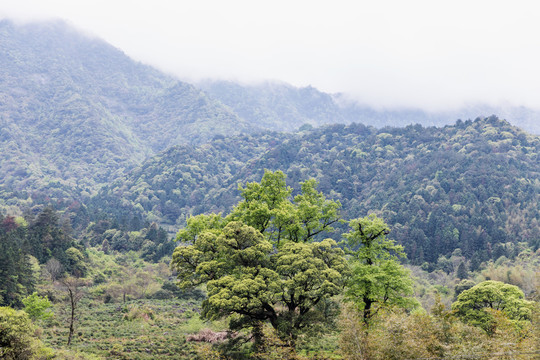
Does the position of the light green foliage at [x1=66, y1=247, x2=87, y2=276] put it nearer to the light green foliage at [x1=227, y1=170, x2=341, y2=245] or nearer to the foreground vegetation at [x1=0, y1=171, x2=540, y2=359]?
the foreground vegetation at [x1=0, y1=171, x2=540, y2=359]

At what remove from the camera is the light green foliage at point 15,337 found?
25578mm

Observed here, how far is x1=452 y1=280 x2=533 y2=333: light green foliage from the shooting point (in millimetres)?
40375

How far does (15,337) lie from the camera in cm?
2583

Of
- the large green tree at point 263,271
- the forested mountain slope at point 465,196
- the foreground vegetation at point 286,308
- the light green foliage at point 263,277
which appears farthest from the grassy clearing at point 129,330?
the forested mountain slope at point 465,196

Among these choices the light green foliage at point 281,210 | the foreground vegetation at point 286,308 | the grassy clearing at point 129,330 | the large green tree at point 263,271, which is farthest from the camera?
the grassy clearing at point 129,330

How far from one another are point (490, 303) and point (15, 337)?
40156mm

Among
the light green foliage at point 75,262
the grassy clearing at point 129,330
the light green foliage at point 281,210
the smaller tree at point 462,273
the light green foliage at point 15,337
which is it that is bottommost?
the light green foliage at point 75,262

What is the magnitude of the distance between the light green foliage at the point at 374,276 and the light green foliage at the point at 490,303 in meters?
11.4

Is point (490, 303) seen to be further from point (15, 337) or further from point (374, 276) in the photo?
point (15, 337)

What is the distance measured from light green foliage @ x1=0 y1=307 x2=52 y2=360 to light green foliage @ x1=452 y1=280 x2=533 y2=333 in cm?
3580

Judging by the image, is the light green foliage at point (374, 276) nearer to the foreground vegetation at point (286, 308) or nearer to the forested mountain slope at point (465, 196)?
the foreground vegetation at point (286, 308)

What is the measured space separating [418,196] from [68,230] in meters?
115

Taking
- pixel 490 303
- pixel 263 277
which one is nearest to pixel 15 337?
pixel 263 277

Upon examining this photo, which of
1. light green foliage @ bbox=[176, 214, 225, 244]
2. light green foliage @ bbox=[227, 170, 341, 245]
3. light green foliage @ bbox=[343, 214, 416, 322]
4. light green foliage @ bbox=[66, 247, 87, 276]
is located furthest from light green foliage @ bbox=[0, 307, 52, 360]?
light green foliage @ bbox=[66, 247, 87, 276]
